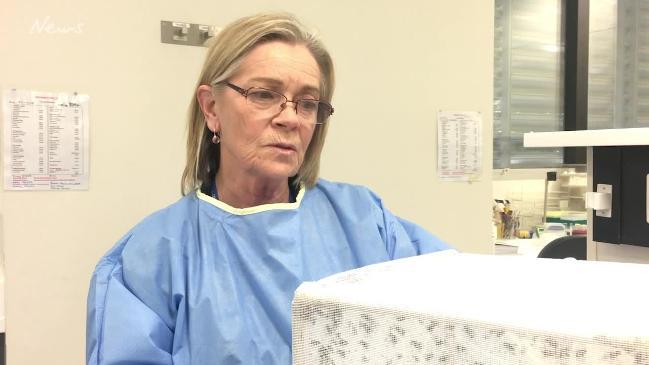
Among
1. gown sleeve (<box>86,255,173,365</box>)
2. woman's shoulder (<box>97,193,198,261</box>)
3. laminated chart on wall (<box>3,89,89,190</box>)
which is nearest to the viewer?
gown sleeve (<box>86,255,173,365</box>)

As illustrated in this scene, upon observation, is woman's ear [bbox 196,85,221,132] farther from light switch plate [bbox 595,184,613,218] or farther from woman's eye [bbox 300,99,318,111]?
light switch plate [bbox 595,184,613,218]

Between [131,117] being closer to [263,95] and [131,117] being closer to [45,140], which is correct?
[45,140]

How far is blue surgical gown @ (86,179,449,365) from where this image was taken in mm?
868

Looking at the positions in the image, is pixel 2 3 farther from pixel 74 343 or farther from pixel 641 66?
pixel 641 66

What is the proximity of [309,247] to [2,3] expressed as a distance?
39.6 inches

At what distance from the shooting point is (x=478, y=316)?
35 cm

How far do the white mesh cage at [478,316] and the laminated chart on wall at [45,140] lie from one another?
3.92ft

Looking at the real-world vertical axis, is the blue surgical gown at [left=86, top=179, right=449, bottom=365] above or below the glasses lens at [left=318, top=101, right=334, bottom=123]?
below

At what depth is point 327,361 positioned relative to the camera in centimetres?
40

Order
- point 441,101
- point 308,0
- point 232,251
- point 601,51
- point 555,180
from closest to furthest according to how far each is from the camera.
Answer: point 232,251
point 308,0
point 441,101
point 555,180
point 601,51

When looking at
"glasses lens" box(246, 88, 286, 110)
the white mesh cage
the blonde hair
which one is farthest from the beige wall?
the white mesh cage

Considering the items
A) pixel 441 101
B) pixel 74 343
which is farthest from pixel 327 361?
pixel 441 101

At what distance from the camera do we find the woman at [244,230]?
2.89 feet

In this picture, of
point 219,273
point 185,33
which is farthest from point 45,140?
point 219,273
